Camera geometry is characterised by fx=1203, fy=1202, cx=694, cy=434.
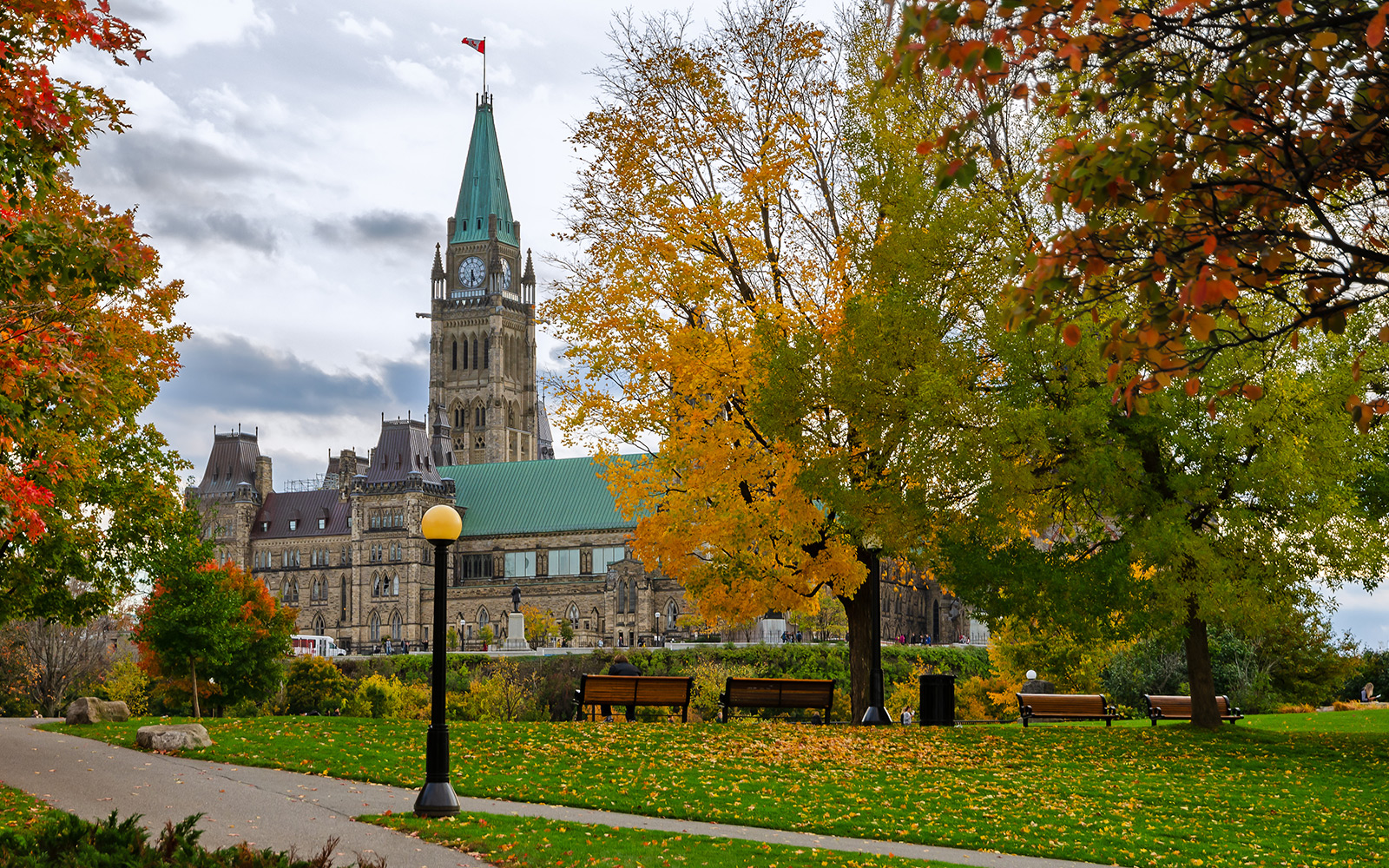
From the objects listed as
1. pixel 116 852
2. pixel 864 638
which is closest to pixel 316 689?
pixel 864 638

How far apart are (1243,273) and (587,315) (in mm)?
19261

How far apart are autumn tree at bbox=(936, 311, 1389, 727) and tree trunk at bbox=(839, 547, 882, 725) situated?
4.01 meters

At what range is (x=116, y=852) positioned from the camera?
25.3 feet

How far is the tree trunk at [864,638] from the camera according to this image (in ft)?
78.8

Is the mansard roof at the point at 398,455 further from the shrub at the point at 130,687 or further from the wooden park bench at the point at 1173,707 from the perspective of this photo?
the wooden park bench at the point at 1173,707

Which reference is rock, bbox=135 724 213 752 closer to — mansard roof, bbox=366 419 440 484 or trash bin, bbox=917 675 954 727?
trash bin, bbox=917 675 954 727

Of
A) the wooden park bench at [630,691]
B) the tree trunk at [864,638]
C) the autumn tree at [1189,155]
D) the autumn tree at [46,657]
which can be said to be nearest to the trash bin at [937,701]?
the tree trunk at [864,638]

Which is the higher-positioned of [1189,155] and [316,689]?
[1189,155]

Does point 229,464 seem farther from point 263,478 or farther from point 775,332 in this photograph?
point 775,332

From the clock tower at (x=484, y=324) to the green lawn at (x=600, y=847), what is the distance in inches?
4572

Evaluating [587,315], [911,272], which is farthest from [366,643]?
[911,272]

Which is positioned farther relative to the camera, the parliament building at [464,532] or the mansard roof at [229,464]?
the mansard roof at [229,464]

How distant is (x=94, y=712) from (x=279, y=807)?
1348 centimetres

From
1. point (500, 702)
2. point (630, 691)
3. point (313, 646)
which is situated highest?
point (630, 691)
